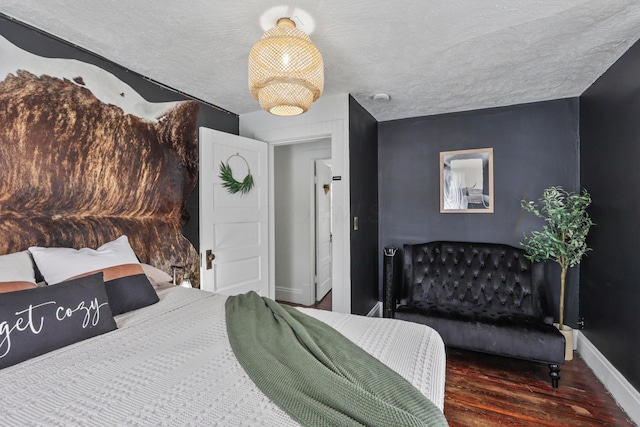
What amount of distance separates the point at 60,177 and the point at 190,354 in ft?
5.30

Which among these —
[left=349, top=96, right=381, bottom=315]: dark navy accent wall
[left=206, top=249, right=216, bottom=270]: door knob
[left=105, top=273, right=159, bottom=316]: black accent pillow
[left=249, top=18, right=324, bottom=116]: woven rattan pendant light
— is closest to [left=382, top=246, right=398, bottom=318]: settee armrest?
[left=349, top=96, right=381, bottom=315]: dark navy accent wall

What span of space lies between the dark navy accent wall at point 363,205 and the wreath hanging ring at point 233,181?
1.09 m

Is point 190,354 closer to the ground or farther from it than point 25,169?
closer to the ground

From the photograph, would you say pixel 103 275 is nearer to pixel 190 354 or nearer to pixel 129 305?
pixel 129 305

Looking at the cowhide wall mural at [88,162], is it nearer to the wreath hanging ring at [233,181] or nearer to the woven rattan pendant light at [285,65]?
the wreath hanging ring at [233,181]

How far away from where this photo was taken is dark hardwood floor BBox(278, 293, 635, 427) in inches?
76.5

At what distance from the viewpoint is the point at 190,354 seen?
1191 mm

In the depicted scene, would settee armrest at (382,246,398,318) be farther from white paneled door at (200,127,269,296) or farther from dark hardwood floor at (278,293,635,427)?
white paneled door at (200,127,269,296)

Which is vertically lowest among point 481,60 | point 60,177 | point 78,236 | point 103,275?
point 103,275

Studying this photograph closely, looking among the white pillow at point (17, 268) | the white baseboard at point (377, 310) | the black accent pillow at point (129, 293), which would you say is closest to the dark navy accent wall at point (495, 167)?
the white baseboard at point (377, 310)

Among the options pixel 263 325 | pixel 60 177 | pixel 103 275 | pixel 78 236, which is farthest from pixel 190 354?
pixel 60 177

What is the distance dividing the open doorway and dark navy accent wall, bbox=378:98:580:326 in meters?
0.99

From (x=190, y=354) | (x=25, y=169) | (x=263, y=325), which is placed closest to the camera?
(x=190, y=354)

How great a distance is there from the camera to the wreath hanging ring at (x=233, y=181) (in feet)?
9.55
